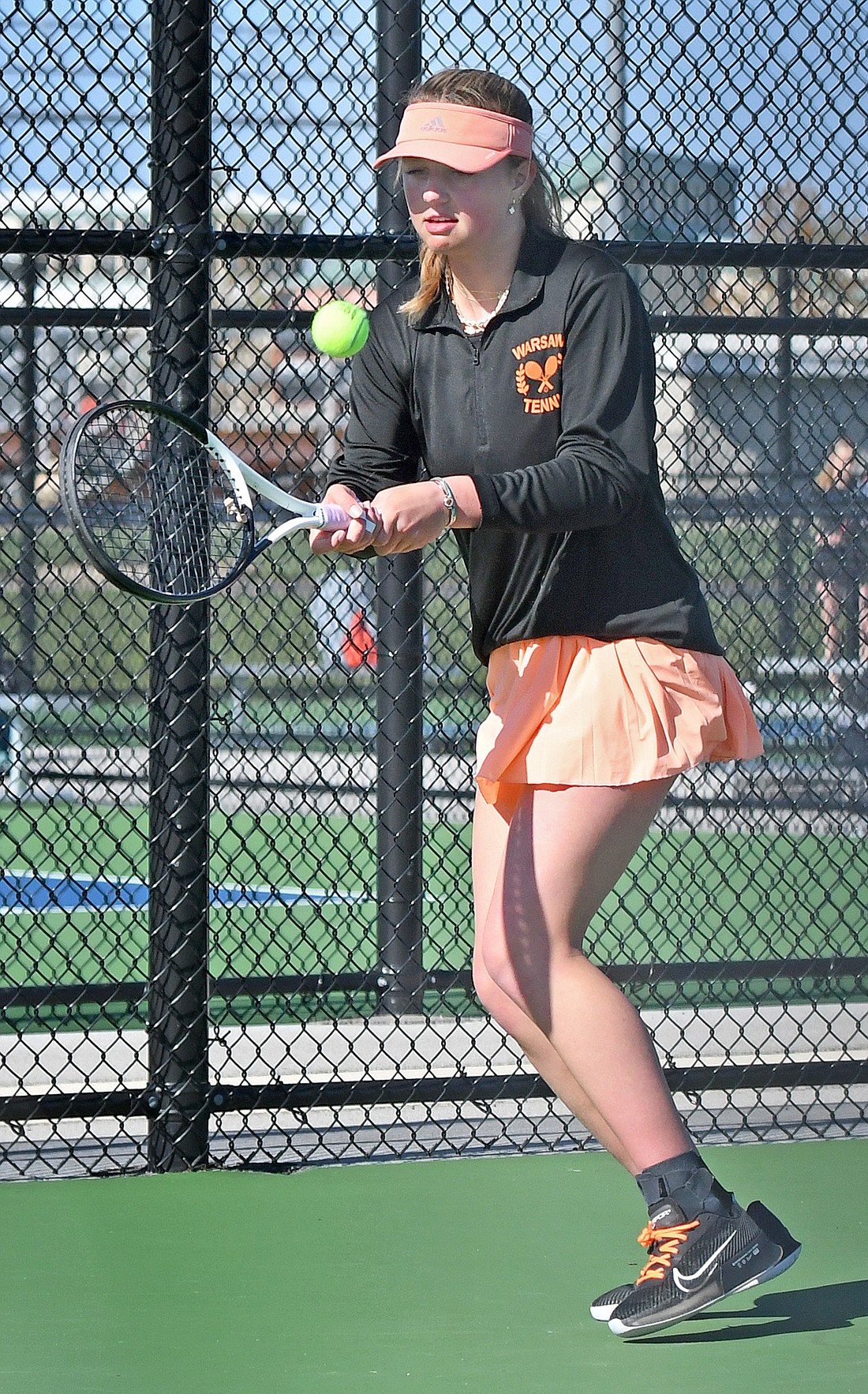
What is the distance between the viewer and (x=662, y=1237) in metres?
2.50

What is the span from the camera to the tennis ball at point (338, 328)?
2.66 meters

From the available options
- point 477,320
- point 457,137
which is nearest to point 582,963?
point 477,320

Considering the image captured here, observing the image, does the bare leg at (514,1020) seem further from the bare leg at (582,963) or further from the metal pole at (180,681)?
the metal pole at (180,681)

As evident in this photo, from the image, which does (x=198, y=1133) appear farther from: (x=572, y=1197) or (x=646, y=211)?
(x=646, y=211)

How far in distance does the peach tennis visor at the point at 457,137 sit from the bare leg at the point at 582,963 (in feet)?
2.95

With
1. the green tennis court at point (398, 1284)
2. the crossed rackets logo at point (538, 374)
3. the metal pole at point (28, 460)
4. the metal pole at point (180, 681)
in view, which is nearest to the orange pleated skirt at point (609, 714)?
the crossed rackets logo at point (538, 374)

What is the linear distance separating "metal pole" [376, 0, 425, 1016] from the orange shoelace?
182 cm

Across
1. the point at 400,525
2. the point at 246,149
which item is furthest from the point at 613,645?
the point at 246,149

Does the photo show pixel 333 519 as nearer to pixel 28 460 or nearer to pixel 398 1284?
pixel 398 1284

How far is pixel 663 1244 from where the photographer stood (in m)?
2.51

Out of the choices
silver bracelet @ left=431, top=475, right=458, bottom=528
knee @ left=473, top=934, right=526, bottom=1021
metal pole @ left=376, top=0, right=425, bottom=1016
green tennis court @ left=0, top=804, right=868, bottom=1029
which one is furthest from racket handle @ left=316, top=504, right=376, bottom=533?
Result: green tennis court @ left=0, top=804, right=868, bottom=1029

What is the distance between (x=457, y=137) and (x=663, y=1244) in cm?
159

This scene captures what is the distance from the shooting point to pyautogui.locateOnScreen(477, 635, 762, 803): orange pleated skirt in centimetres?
250

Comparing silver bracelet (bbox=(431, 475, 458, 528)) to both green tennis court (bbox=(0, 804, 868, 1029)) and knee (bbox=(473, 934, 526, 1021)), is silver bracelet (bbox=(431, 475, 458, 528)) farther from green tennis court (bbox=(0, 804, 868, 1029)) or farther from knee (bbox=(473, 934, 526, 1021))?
green tennis court (bbox=(0, 804, 868, 1029))
